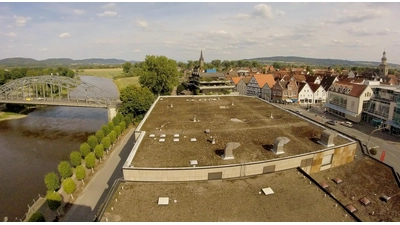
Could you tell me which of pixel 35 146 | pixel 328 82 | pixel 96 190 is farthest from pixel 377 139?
pixel 35 146

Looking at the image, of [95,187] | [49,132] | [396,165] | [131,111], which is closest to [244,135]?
[95,187]

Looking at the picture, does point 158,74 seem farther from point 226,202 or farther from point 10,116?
point 226,202

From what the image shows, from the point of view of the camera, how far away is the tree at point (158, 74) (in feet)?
246

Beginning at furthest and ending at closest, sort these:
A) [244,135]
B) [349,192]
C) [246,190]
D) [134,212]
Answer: [244,135] < [349,192] < [246,190] < [134,212]

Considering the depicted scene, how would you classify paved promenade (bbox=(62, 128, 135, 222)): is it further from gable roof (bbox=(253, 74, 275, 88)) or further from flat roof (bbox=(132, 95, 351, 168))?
gable roof (bbox=(253, 74, 275, 88))

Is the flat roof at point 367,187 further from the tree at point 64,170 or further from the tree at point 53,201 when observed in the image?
the tree at point 64,170

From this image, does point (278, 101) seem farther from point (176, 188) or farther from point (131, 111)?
point (176, 188)

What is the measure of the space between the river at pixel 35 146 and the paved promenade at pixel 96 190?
5.69 m

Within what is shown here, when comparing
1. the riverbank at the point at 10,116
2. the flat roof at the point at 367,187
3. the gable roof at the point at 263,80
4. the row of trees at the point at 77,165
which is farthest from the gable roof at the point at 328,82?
the riverbank at the point at 10,116

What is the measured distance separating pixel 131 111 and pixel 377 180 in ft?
156

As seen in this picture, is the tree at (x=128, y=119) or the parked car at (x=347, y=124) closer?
the tree at (x=128, y=119)

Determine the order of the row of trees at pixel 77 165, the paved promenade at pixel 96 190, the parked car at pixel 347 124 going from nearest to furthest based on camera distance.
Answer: the paved promenade at pixel 96 190 < the row of trees at pixel 77 165 < the parked car at pixel 347 124

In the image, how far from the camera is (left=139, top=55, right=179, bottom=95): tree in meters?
75.0

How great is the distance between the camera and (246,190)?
61.1 ft
